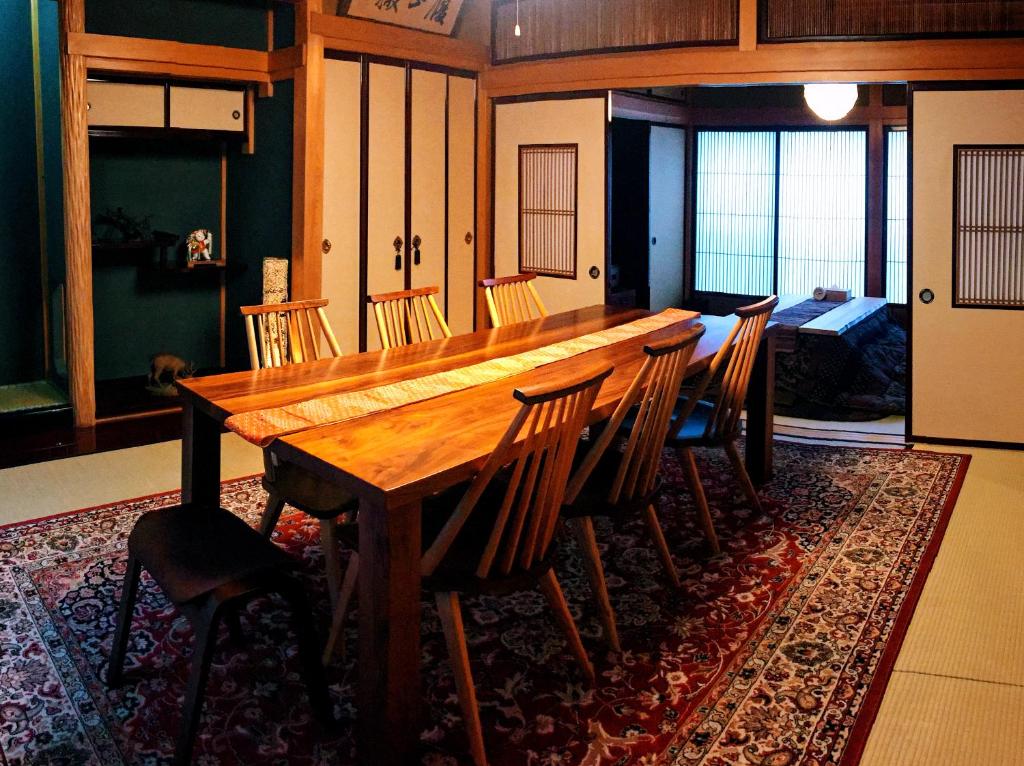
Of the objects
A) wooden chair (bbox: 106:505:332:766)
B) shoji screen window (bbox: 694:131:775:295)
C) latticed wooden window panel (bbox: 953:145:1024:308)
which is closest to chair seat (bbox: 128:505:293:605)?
wooden chair (bbox: 106:505:332:766)

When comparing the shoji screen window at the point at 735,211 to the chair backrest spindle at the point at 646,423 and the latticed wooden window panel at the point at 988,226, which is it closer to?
the latticed wooden window panel at the point at 988,226

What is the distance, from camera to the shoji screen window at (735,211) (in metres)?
8.59

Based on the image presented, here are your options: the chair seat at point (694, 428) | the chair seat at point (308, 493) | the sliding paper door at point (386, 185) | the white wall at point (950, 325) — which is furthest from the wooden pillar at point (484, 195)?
the chair seat at point (308, 493)

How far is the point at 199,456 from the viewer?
2973 mm

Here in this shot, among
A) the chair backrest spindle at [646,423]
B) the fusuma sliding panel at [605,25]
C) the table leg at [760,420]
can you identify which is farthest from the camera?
the fusuma sliding panel at [605,25]

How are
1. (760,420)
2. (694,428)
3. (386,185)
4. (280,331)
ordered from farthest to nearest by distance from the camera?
(386,185) < (760,420) < (694,428) < (280,331)

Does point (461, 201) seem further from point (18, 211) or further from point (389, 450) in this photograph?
point (389, 450)

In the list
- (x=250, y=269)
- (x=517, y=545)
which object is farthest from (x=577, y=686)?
(x=250, y=269)

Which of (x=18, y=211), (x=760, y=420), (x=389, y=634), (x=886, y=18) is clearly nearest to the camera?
(x=389, y=634)

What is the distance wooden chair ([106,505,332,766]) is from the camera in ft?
7.44

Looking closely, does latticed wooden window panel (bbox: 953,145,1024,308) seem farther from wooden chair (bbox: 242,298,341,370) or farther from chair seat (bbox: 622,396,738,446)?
wooden chair (bbox: 242,298,341,370)

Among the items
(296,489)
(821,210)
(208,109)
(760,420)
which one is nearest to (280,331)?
(296,489)

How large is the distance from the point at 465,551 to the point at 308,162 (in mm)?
3432

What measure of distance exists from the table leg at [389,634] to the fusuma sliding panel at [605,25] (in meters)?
3.94
